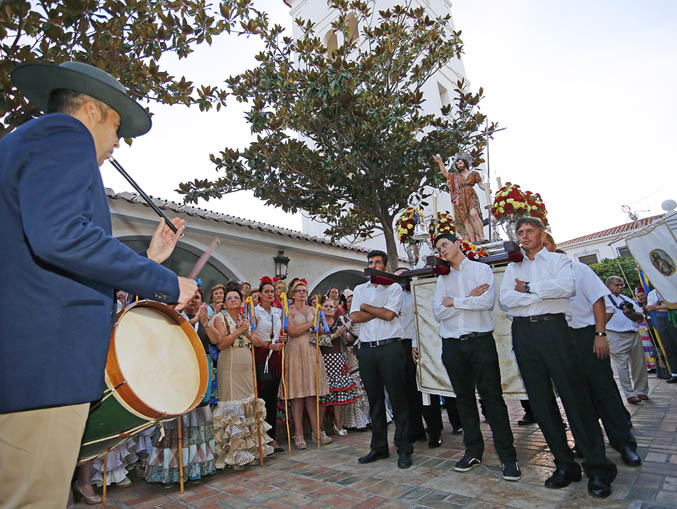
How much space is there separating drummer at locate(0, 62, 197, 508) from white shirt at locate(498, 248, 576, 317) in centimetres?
291

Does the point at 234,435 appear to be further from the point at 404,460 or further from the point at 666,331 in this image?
the point at 666,331

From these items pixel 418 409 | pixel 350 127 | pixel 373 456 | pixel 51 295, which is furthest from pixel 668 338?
pixel 51 295

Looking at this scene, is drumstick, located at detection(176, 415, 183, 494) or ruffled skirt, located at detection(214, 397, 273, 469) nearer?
drumstick, located at detection(176, 415, 183, 494)

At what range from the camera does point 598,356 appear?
11.5 ft

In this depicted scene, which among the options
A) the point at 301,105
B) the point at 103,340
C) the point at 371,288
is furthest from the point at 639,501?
the point at 301,105

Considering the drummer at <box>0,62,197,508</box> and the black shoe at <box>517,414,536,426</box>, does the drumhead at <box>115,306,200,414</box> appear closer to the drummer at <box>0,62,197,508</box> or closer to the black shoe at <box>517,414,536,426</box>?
the drummer at <box>0,62,197,508</box>

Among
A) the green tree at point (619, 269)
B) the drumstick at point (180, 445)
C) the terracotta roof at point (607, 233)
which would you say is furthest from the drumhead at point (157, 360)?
the terracotta roof at point (607, 233)

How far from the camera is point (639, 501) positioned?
2.57m

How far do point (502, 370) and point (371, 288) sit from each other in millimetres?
1817

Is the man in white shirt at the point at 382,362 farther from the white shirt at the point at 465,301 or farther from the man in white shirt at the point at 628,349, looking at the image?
the man in white shirt at the point at 628,349

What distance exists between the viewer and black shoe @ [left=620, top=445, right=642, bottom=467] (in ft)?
10.7

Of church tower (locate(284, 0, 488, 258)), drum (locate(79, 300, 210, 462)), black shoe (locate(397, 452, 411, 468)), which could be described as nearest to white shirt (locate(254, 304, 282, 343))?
black shoe (locate(397, 452, 411, 468))

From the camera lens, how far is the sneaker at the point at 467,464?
3594 mm

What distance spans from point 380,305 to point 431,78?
2004 centimetres
